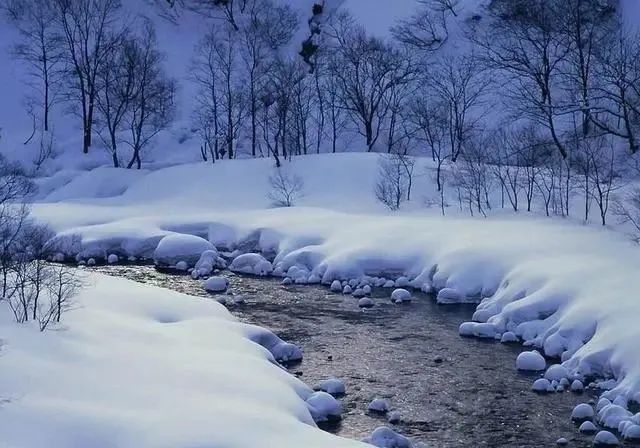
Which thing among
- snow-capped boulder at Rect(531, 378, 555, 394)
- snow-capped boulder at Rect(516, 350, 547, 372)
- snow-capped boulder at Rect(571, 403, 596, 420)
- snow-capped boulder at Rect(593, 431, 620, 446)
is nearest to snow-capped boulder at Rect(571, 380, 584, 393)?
snow-capped boulder at Rect(531, 378, 555, 394)

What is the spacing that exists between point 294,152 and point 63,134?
1676 cm

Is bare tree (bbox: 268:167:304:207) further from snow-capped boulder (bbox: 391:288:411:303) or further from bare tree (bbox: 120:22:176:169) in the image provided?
snow-capped boulder (bbox: 391:288:411:303)

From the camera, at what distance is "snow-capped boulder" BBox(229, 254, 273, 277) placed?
28.8m

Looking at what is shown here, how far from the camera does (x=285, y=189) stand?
39062mm

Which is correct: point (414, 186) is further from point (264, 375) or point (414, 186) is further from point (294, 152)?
point (264, 375)

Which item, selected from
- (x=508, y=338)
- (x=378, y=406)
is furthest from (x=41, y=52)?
(x=378, y=406)

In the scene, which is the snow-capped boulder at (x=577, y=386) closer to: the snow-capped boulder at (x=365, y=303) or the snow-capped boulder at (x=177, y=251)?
the snow-capped boulder at (x=365, y=303)

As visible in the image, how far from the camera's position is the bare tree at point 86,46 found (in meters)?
51.3

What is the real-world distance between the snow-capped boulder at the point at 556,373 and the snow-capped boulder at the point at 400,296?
26.0 ft

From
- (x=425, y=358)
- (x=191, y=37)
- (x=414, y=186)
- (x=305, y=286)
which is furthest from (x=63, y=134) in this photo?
(x=425, y=358)

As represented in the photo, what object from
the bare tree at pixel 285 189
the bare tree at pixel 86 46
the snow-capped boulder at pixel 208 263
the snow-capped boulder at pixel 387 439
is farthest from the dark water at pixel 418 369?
the bare tree at pixel 86 46

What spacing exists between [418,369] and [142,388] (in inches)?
274

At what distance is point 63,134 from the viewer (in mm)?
54438

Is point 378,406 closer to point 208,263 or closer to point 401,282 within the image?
point 401,282
